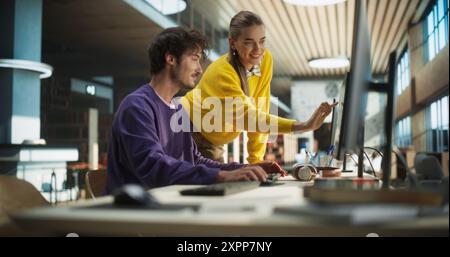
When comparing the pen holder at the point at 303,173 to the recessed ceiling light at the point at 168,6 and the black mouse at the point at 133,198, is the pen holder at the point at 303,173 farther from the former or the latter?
the recessed ceiling light at the point at 168,6

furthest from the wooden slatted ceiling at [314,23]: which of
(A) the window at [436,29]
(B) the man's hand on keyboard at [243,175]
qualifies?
(B) the man's hand on keyboard at [243,175]

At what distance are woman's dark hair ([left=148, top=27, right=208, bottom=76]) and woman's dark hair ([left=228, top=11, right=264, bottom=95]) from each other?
561 millimetres

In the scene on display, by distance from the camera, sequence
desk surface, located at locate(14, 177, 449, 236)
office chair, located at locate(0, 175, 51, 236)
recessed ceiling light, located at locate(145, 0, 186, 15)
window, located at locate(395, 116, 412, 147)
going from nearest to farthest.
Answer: desk surface, located at locate(14, 177, 449, 236) → office chair, located at locate(0, 175, 51, 236) → recessed ceiling light, located at locate(145, 0, 186, 15) → window, located at locate(395, 116, 412, 147)

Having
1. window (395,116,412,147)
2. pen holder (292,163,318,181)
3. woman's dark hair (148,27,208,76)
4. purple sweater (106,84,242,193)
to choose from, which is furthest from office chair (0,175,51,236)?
window (395,116,412,147)

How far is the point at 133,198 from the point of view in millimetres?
791

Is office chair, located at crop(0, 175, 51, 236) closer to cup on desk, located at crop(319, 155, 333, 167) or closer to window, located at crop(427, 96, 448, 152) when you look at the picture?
cup on desk, located at crop(319, 155, 333, 167)

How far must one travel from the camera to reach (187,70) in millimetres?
1569

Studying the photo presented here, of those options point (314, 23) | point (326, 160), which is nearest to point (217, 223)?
point (326, 160)

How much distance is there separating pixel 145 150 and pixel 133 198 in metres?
0.46

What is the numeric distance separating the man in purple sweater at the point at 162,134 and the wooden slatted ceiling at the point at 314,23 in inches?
177

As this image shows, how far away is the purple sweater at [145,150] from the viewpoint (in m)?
1.20

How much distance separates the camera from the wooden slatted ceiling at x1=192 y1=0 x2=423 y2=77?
7199 millimetres

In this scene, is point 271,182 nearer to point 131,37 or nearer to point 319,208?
point 319,208
